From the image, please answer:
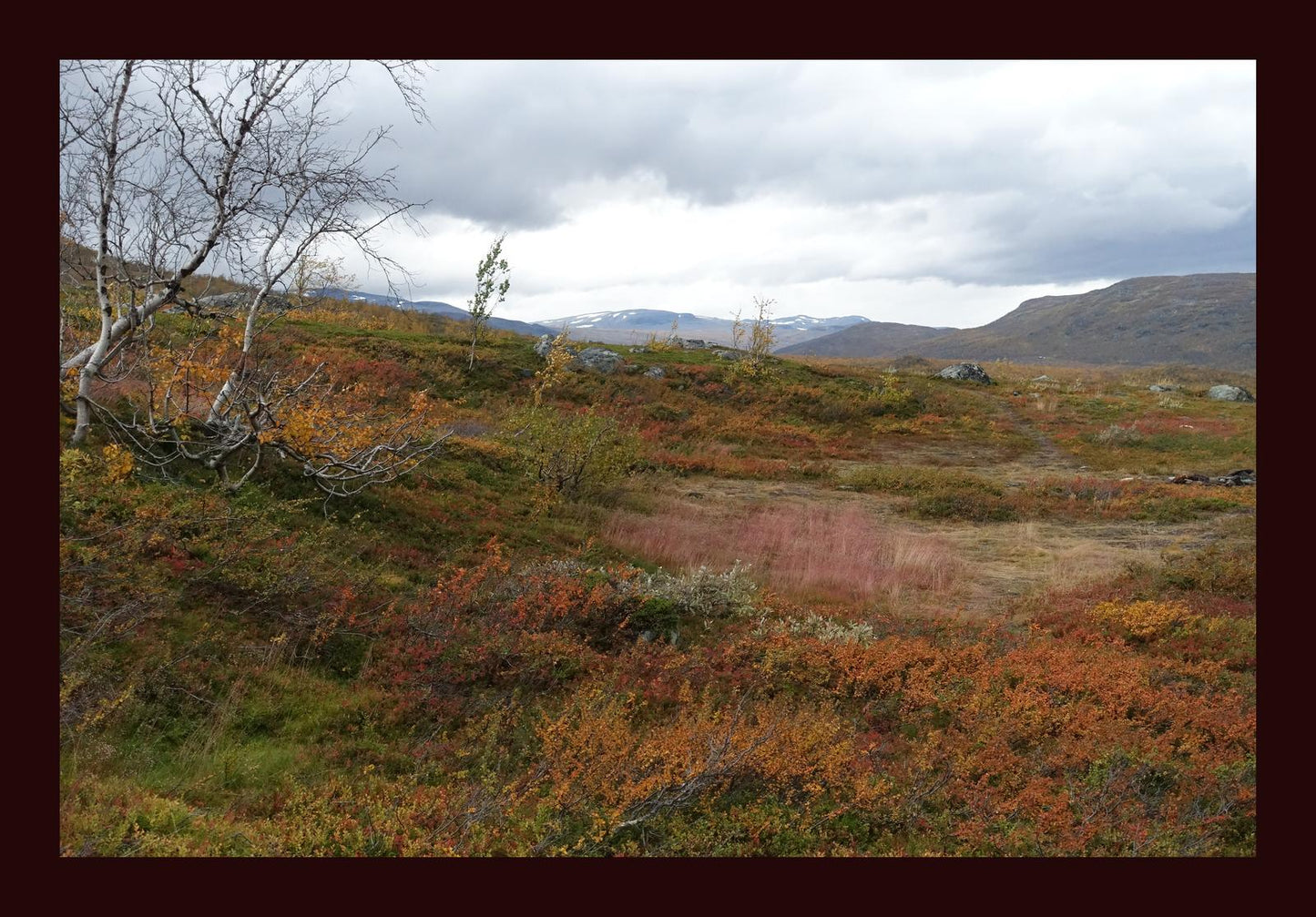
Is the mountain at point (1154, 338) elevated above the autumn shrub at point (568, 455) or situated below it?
above

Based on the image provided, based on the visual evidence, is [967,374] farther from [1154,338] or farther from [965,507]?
[1154,338]

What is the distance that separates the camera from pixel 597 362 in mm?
36281

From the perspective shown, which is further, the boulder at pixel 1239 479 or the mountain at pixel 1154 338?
the mountain at pixel 1154 338

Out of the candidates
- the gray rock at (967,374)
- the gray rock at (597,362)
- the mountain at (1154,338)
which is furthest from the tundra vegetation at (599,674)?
the mountain at (1154,338)

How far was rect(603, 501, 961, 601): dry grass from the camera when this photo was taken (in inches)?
463

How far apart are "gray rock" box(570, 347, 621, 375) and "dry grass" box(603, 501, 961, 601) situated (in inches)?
776

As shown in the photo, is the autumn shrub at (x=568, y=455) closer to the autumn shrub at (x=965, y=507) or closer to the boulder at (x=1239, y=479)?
the autumn shrub at (x=965, y=507)

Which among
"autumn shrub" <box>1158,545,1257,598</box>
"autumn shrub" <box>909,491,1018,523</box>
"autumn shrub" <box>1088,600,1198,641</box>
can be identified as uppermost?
"autumn shrub" <box>909,491,1018,523</box>

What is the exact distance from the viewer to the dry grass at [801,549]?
11.8 meters

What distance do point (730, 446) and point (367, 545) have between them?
59.4 ft

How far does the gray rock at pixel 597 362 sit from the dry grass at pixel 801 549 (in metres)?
19.7

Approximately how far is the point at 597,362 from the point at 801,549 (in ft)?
80.3

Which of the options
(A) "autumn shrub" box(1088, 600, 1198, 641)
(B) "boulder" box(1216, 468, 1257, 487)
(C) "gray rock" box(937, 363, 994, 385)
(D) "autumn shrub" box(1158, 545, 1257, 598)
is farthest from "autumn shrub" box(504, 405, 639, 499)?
(C) "gray rock" box(937, 363, 994, 385)

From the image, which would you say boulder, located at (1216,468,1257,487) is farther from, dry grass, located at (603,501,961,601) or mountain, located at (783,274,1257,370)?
mountain, located at (783,274,1257,370)
